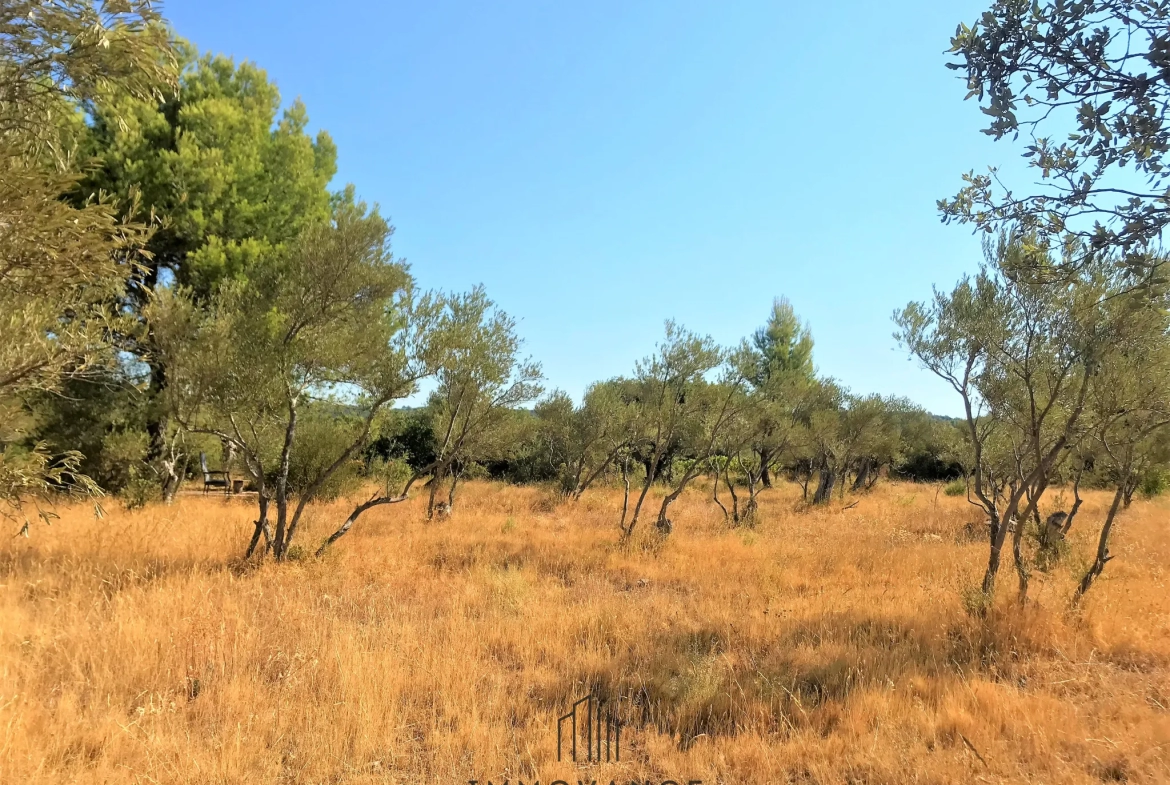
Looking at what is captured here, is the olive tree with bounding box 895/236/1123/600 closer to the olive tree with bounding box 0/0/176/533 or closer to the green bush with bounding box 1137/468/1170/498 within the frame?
the olive tree with bounding box 0/0/176/533

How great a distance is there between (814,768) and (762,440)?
16.9 meters

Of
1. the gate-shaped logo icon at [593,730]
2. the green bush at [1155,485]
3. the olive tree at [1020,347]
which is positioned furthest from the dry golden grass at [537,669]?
the green bush at [1155,485]

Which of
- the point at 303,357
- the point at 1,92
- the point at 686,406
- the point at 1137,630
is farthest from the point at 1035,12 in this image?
the point at 686,406

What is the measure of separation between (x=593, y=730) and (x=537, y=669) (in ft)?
3.45

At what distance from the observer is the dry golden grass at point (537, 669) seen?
11.1ft

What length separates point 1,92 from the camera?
9.86 ft

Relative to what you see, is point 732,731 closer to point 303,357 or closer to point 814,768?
point 814,768

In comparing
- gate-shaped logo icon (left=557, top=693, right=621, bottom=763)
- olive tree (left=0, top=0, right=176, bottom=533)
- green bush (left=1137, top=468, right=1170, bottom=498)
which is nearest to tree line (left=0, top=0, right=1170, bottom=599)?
olive tree (left=0, top=0, right=176, bottom=533)

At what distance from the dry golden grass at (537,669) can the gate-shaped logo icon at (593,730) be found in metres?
0.10

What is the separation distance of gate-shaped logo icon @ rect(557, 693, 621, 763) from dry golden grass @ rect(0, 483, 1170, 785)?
0.10 m

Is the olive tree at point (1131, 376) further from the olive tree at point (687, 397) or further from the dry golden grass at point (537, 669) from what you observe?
the olive tree at point (687, 397)

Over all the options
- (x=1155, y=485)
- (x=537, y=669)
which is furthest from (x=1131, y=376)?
(x=1155, y=485)

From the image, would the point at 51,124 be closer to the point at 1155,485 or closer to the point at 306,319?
the point at 306,319

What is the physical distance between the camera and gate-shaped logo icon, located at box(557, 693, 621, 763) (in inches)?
145
